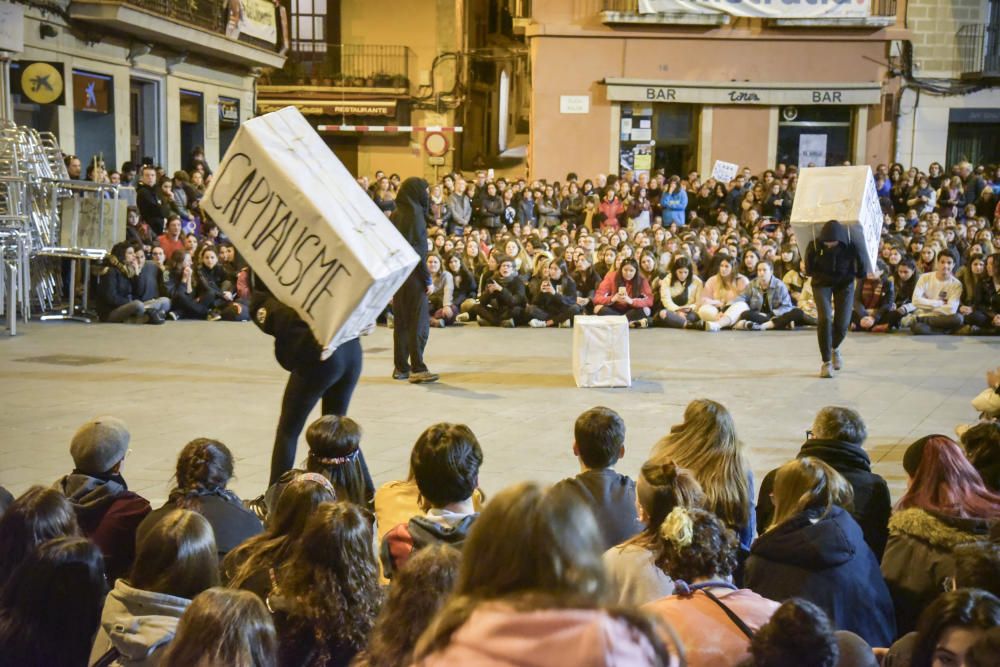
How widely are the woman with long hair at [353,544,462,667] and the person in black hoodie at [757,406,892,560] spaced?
7.83 feet

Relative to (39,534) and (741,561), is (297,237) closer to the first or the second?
(39,534)

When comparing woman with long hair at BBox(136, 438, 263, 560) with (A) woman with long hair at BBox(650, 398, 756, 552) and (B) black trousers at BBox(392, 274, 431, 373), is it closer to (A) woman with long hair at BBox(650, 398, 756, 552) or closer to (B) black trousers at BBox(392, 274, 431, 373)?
(A) woman with long hair at BBox(650, 398, 756, 552)

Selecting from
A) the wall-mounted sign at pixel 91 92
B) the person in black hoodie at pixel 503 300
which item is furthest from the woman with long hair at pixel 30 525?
the wall-mounted sign at pixel 91 92

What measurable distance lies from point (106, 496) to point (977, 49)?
2657 cm

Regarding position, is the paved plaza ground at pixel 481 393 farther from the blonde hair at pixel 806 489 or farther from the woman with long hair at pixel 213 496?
the blonde hair at pixel 806 489

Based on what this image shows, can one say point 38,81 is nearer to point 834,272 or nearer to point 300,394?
point 834,272

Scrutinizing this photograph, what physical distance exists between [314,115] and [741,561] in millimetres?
30235

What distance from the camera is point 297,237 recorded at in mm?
5180

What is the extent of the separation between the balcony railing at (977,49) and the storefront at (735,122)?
7.15 ft

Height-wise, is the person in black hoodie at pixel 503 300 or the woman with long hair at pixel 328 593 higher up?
the woman with long hair at pixel 328 593

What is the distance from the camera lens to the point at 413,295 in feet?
32.9

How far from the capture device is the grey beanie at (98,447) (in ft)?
15.1

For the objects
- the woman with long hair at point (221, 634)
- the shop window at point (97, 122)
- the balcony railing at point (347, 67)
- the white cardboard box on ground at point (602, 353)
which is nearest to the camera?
the woman with long hair at point (221, 634)

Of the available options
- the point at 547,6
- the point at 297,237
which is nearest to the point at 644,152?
the point at 547,6
